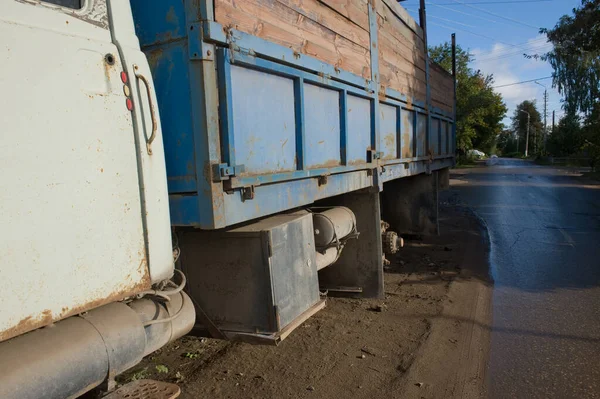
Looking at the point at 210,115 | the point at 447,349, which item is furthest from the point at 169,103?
the point at 447,349

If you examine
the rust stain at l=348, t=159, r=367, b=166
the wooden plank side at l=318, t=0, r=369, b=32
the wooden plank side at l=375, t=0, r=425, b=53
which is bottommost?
the rust stain at l=348, t=159, r=367, b=166

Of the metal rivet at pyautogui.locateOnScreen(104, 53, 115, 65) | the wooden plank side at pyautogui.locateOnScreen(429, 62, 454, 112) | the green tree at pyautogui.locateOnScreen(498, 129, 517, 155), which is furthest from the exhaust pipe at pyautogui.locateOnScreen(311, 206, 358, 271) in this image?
the green tree at pyautogui.locateOnScreen(498, 129, 517, 155)

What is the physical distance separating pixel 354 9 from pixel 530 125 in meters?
93.3

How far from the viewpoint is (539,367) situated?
11.9ft

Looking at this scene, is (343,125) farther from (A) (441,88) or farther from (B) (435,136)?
(A) (441,88)

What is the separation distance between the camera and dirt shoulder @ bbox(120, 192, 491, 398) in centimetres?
334

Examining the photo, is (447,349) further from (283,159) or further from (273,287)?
(283,159)

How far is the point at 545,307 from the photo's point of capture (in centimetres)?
499

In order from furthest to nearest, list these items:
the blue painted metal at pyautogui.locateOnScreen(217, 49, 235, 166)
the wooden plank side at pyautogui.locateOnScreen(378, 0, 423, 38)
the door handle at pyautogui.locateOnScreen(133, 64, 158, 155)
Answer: the wooden plank side at pyautogui.locateOnScreen(378, 0, 423, 38) < the blue painted metal at pyautogui.locateOnScreen(217, 49, 235, 166) < the door handle at pyautogui.locateOnScreen(133, 64, 158, 155)

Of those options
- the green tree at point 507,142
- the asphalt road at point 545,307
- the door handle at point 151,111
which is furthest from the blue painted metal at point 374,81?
the green tree at point 507,142

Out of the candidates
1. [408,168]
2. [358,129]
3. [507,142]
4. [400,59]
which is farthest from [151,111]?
[507,142]

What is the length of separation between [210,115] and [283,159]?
79 cm

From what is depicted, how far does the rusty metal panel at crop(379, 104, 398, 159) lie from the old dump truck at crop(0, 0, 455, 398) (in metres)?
1.13

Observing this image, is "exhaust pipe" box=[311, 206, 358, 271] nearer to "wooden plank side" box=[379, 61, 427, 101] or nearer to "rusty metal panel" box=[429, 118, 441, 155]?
"wooden plank side" box=[379, 61, 427, 101]
